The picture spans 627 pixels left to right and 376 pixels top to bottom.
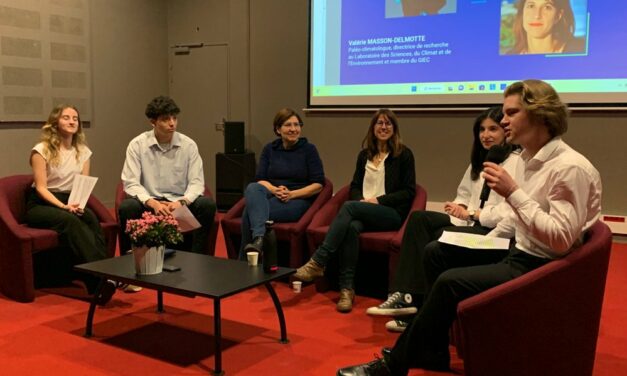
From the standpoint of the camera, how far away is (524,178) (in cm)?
230

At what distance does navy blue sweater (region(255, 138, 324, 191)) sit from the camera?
4.30 meters

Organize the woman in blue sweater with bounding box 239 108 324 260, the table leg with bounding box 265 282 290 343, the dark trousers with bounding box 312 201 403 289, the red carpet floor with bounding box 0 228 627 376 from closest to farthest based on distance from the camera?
the red carpet floor with bounding box 0 228 627 376 → the table leg with bounding box 265 282 290 343 → the dark trousers with bounding box 312 201 403 289 → the woman in blue sweater with bounding box 239 108 324 260

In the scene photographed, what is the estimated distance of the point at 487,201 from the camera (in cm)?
315

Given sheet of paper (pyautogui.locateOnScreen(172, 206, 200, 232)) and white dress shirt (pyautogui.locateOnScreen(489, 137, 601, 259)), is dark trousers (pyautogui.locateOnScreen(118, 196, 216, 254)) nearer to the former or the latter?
sheet of paper (pyautogui.locateOnScreen(172, 206, 200, 232))

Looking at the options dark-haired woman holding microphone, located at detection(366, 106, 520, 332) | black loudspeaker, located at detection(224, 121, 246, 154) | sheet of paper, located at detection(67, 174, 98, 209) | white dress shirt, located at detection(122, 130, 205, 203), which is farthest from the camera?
black loudspeaker, located at detection(224, 121, 246, 154)

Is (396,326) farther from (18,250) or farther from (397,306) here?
(18,250)

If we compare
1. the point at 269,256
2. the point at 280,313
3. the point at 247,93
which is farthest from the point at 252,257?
the point at 247,93

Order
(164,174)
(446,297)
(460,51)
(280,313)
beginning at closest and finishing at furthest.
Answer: (446,297), (280,313), (164,174), (460,51)

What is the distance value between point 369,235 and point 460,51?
2.66m

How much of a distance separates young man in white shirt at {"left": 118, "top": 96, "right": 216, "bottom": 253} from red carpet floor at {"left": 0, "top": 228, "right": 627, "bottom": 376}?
1.88 feet

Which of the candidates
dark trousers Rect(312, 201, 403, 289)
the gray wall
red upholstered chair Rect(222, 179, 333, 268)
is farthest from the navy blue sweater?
the gray wall

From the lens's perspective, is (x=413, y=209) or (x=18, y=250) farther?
(x=413, y=209)

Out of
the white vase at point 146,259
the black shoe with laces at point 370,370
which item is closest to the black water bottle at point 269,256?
the white vase at point 146,259

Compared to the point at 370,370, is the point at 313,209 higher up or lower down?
higher up
